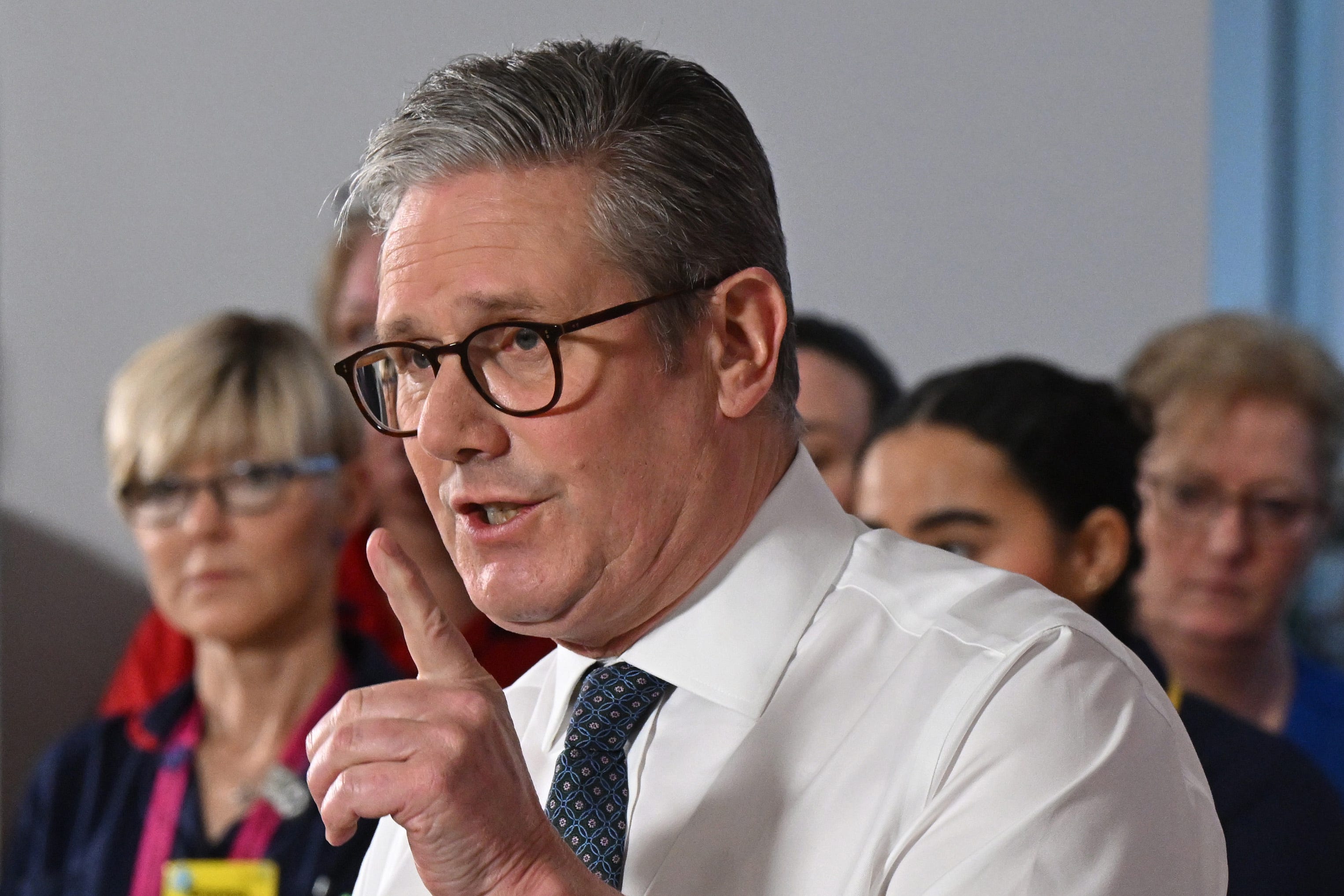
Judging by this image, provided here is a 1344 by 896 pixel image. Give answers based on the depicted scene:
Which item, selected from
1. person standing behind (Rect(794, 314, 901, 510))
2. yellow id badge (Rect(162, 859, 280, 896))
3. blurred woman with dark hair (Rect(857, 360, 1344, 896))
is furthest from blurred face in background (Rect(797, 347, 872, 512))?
yellow id badge (Rect(162, 859, 280, 896))

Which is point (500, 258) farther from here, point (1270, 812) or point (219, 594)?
point (219, 594)

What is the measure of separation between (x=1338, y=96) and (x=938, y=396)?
1.92 metres

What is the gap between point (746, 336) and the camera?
3.66 ft

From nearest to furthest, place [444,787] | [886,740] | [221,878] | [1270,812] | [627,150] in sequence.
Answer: [444,787], [886,740], [627,150], [1270,812], [221,878]

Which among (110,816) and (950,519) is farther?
(110,816)

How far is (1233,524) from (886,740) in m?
1.84

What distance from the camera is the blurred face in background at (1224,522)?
2598mm

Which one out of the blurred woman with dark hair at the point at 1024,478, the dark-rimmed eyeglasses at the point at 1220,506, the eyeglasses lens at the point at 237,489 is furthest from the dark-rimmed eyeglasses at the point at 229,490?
the dark-rimmed eyeglasses at the point at 1220,506

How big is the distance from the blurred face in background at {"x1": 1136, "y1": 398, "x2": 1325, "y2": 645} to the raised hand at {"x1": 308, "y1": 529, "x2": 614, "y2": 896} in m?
1.97

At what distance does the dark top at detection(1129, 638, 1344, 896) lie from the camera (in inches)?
56.9

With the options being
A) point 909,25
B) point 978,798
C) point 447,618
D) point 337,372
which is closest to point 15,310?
point 909,25

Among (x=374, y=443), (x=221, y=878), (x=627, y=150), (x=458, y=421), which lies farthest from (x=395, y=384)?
(x=374, y=443)

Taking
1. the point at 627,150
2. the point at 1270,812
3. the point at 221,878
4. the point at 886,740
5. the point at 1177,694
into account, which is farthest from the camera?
the point at 221,878

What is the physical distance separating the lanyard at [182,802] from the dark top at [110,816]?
1 cm
